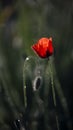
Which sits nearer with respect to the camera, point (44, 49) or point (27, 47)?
point (44, 49)

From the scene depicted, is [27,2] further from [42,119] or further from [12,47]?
[42,119]

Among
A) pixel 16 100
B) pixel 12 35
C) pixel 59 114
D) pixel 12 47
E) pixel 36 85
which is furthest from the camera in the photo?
pixel 12 35

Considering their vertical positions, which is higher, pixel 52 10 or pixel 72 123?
pixel 52 10

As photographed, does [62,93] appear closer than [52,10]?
Yes

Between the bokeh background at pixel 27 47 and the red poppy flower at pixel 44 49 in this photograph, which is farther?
the bokeh background at pixel 27 47

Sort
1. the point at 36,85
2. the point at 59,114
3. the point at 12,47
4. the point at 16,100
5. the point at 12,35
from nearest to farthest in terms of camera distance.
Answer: the point at 36,85
the point at 59,114
the point at 16,100
the point at 12,47
the point at 12,35

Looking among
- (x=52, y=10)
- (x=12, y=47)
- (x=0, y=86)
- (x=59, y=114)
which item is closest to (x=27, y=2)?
(x=52, y=10)

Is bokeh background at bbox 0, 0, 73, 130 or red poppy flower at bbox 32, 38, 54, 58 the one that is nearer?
red poppy flower at bbox 32, 38, 54, 58

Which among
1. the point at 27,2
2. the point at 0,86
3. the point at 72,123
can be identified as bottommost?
the point at 72,123
